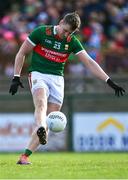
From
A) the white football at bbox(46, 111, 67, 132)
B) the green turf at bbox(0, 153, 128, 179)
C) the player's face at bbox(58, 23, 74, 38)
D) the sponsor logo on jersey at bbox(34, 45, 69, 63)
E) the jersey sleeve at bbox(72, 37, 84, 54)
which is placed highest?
the player's face at bbox(58, 23, 74, 38)

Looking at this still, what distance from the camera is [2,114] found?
19.8m

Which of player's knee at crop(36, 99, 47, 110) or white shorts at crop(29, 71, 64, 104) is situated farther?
white shorts at crop(29, 71, 64, 104)

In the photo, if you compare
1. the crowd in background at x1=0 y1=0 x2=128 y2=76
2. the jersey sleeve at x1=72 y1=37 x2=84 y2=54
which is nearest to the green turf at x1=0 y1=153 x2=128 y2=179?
the jersey sleeve at x1=72 y1=37 x2=84 y2=54

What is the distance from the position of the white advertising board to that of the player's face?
770 centimetres

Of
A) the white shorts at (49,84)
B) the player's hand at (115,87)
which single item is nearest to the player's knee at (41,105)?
the white shorts at (49,84)

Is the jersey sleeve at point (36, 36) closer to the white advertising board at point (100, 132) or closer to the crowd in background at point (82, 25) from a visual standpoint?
the white advertising board at point (100, 132)

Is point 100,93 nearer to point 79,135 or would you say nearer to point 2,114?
point 79,135

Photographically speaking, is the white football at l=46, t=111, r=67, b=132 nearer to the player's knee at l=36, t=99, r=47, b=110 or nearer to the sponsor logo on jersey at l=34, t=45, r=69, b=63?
the player's knee at l=36, t=99, r=47, b=110

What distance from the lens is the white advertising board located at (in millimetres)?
19391

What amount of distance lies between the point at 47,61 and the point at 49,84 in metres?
0.39

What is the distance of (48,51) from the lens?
479 inches

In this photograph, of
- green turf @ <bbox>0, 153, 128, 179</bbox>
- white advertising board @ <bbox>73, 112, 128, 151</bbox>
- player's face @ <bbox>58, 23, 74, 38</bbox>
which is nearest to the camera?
green turf @ <bbox>0, 153, 128, 179</bbox>

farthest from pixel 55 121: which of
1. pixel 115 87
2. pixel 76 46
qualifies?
pixel 115 87

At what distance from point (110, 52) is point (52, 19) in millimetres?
2683
